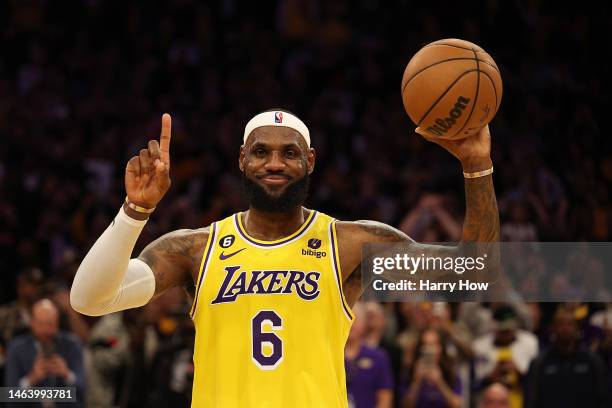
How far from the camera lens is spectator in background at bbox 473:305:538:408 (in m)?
8.94

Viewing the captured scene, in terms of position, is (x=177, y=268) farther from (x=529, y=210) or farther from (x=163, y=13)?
(x=163, y=13)

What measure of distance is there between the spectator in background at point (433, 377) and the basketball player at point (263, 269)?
4059 millimetres

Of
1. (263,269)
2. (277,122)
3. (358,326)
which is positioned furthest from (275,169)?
(358,326)

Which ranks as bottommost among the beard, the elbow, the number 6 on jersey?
the number 6 on jersey

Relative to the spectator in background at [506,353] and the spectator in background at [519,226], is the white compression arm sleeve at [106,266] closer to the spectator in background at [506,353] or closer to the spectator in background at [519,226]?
the spectator in background at [506,353]

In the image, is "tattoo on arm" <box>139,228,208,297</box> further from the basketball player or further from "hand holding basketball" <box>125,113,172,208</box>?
"hand holding basketball" <box>125,113,172,208</box>

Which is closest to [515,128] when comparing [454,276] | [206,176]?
[206,176]

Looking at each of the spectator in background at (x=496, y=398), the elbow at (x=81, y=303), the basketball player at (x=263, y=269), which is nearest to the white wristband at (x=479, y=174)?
the basketball player at (x=263, y=269)

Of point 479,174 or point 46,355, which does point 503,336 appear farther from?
point 479,174

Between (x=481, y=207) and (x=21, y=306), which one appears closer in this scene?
(x=481, y=207)

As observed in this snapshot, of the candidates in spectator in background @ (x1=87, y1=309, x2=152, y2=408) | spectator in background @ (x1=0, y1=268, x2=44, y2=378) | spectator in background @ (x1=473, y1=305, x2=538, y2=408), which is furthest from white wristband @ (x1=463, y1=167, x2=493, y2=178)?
spectator in background @ (x1=0, y1=268, x2=44, y2=378)

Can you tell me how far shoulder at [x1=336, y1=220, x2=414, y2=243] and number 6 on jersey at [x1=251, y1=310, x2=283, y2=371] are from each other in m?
0.49

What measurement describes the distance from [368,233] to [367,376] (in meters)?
4.12

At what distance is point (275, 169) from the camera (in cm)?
482
